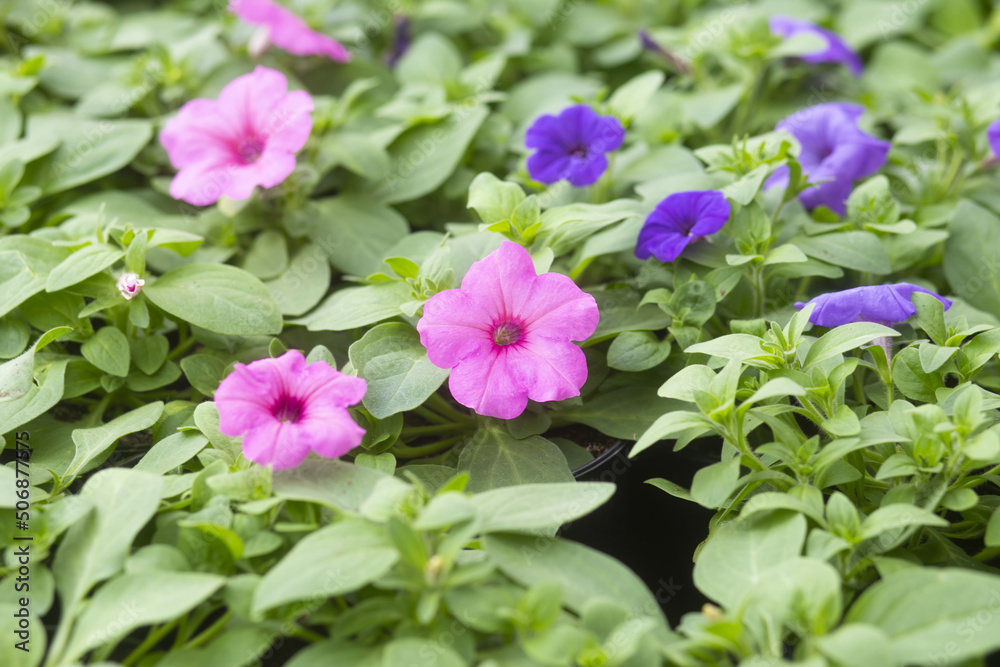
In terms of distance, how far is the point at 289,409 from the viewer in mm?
947

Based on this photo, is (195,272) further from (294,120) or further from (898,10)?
(898,10)

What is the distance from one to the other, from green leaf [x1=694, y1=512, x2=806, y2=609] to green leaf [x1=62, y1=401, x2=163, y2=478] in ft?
2.31

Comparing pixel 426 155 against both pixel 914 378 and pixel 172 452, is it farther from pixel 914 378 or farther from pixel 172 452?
pixel 914 378

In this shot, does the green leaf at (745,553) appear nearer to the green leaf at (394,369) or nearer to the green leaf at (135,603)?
the green leaf at (394,369)

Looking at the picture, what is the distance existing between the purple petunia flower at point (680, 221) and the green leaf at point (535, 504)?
0.43m

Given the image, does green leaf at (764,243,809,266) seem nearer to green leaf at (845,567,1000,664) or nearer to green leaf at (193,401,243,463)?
green leaf at (845,567,1000,664)

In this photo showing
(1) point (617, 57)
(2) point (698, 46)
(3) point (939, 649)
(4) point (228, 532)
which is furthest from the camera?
(1) point (617, 57)

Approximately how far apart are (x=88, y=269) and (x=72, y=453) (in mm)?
251

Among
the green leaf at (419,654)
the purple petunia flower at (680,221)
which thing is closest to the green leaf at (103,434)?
the green leaf at (419,654)

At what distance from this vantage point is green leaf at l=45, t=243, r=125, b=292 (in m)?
1.03

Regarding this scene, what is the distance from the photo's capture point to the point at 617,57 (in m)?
1.93

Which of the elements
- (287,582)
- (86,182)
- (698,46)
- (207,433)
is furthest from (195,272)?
(698,46)

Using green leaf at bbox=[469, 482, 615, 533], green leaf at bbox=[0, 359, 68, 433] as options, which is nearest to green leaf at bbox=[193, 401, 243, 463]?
green leaf at bbox=[0, 359, 68, 433]

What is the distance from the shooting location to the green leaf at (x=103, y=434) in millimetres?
997
